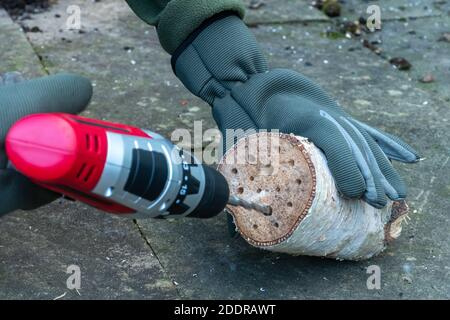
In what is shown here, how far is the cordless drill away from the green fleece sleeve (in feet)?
2.15

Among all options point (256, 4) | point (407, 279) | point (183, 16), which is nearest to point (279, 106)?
point (183, 16)

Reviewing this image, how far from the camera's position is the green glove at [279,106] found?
2545mm

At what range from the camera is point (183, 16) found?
2824mm

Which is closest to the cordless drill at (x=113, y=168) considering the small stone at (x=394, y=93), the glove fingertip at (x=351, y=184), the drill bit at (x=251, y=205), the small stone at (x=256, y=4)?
the drill bit at (x=251, y=205)

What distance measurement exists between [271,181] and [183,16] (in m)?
0.64

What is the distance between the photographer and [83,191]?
80.8 inches

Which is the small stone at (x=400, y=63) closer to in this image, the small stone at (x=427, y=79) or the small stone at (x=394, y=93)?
the small stone at (x=427, y=79)

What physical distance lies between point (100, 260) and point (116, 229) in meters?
0.19

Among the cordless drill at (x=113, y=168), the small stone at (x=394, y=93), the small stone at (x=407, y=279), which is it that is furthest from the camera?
the small stone at (x=394, y=93)

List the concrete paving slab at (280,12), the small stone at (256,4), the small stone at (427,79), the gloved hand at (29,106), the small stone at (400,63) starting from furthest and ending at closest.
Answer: the small stone at (256,4) < the concrete paving slab at (280,12) < the small stone at (400,63) < the small stone at (427,79) < the gloved hand at (29,106)

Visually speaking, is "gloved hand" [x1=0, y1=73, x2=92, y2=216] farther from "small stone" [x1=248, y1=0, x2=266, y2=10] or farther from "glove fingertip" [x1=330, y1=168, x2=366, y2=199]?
"small stone" [x1=248, y1=0, x2=266, y2=10]

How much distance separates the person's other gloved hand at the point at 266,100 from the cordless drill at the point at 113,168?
38cm

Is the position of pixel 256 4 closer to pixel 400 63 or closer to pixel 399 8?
pixel 399 8
